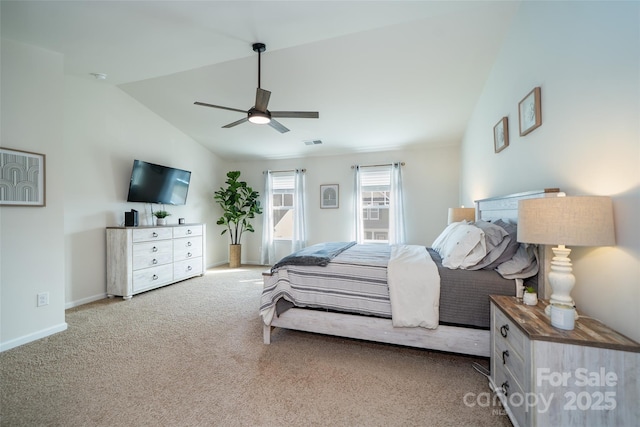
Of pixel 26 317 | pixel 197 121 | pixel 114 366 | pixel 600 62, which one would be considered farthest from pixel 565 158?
pixel 197 121

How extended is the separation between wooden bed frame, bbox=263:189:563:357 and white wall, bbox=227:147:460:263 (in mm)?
2416

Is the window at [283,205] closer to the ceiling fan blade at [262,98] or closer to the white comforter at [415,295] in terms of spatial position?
the ceiling fan blade at [262,98]

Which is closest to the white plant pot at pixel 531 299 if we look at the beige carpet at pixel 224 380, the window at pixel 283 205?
the beige carpet at pixel 224 380

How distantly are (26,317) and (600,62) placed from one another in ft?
15.4

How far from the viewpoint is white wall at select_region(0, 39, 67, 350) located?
2.24 m

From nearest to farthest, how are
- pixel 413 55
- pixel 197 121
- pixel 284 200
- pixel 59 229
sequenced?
pixel 59 229 < pixel 413 55 < pixel 197 121 < pixel 284 200

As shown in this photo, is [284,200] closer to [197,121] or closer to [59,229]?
[197,121]

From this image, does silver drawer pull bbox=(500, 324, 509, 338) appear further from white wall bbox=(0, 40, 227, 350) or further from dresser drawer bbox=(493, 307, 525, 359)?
white wall bbox=(0, 40, 227, 350)

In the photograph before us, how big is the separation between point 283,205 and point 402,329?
14.3ft

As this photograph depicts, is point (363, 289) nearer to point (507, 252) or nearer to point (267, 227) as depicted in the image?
point (507, 252)

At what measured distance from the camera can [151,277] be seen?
12.3 feet

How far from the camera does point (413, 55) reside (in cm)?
285

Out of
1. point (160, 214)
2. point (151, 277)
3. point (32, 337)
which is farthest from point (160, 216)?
point (32, 337)

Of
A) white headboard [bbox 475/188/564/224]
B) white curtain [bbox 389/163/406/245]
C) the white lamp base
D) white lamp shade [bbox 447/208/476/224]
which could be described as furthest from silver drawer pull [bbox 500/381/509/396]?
white curtain [bbox 389/163/406/245]
